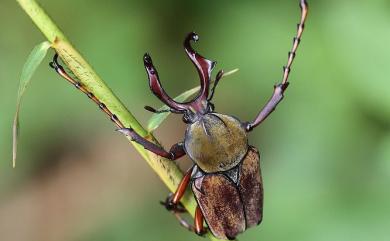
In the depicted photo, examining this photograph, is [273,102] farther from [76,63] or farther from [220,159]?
[76,63]

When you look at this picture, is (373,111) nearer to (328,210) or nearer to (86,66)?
(328,210)

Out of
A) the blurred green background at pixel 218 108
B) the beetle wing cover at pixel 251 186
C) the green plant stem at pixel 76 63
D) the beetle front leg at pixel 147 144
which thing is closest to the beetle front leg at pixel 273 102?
the beetle wing cover at pixel 251 186

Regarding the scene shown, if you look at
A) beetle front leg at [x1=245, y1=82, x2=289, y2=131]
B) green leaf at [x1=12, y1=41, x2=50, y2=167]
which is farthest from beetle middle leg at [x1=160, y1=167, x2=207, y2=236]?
green leaf at [x1=12, y1=41, x2=50, y2=167]

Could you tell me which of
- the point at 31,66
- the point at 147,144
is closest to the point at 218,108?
the point at 147,144

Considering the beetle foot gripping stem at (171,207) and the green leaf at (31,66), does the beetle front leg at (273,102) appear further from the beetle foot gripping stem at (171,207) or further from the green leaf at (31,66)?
the green leaf at (31,66)

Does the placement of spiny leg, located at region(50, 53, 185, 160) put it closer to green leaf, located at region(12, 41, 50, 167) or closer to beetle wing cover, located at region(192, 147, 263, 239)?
green leaf, located at region(12, 41, 50, 167)

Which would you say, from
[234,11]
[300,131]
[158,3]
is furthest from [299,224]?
[158,3]
